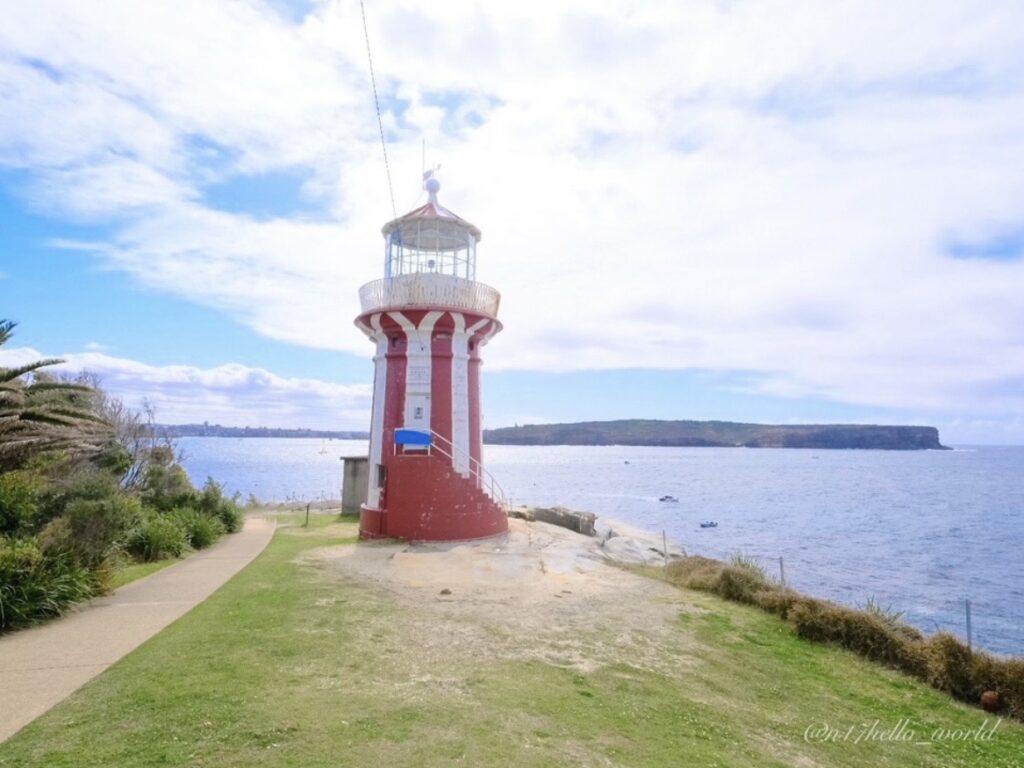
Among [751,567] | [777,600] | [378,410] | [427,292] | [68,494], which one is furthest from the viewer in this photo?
[378,410]

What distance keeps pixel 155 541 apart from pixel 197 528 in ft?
7.25

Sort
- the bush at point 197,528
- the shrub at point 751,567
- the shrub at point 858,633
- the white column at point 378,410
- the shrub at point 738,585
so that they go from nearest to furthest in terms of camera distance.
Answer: the shrub at point 858,633
the shrub at point 738,585
the shrub at point 751,567
the bush at point 197,528
the white column at point 378,410

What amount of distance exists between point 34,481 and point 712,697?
13382 mm

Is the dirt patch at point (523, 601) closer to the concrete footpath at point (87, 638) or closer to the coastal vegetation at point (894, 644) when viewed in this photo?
the coastal vegetation at point (894, 644)

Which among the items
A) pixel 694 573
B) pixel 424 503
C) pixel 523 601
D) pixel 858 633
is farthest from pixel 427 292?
pixel 858 633

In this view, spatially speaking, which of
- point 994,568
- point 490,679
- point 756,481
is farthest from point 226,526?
point 756,481

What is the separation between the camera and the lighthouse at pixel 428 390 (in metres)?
16.7

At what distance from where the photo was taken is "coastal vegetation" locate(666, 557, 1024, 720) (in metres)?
8.12

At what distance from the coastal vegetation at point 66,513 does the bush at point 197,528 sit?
25 mm

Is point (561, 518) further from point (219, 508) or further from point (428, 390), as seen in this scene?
point (219, 508)

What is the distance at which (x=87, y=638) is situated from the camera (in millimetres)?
7988

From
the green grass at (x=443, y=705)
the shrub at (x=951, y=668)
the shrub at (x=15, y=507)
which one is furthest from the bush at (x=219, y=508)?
the shrub at (x=951, y=668)

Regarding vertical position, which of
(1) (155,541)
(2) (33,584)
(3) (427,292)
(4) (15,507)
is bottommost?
(1) (155,541)

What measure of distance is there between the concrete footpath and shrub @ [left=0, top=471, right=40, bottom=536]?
244 cm
